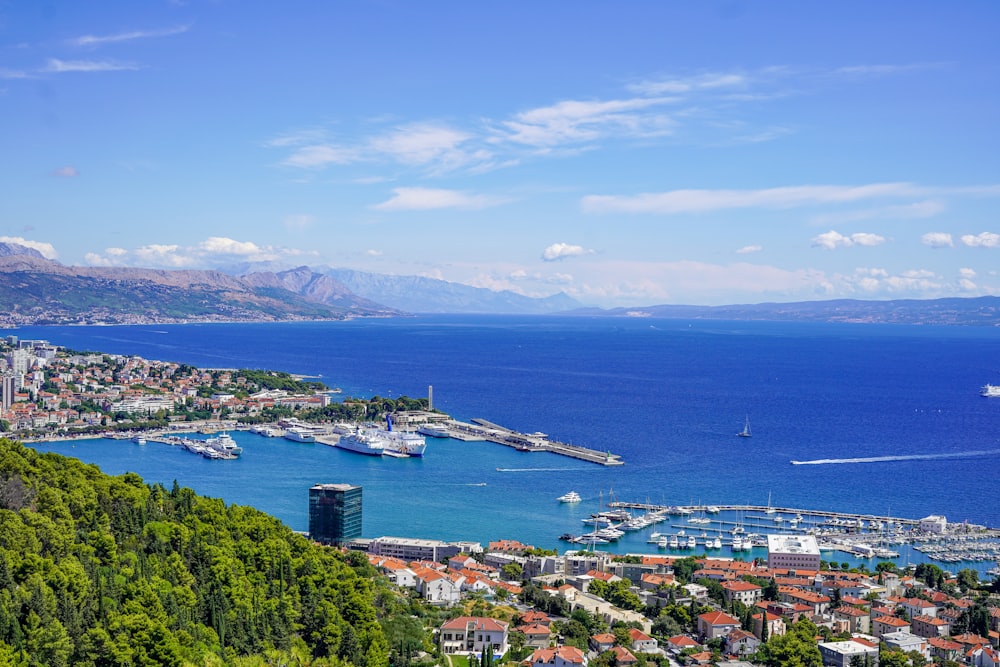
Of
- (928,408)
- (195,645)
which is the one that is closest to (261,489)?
(195,645)

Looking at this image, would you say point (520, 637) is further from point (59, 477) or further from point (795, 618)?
point (59, 477)

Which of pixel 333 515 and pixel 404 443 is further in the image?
pixel 404 443

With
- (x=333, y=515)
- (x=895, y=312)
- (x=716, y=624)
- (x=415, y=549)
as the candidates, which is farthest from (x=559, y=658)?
(x=895, y=312)

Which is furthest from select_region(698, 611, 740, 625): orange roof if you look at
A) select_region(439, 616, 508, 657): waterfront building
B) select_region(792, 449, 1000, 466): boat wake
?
select_region(792, 449, 1000, 466): boat wake

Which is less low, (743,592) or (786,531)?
(743,592)

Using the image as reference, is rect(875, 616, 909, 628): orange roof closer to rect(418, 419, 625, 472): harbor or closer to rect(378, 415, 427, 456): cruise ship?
rect(418, 419, 625, 472): harbor

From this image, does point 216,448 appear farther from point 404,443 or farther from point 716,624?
point 716,624
